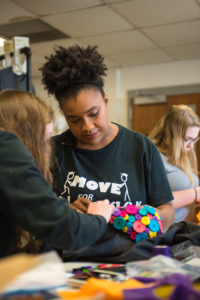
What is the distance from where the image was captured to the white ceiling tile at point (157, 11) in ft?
10.3

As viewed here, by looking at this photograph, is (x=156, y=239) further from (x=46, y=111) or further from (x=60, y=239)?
(x=46, y=111)

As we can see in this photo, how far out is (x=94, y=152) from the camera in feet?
4.56

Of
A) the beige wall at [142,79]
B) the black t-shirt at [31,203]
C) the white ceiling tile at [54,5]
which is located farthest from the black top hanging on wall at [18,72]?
the beige wall at [142,79]

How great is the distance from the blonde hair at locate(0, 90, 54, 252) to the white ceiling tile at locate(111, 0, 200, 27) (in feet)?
7.78

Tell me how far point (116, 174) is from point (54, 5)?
89.2 inches

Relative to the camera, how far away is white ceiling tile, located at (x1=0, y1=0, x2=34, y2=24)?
3.17m

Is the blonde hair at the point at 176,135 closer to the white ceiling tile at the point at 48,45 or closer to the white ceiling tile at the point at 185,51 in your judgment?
the white ceiling tile at the point at 48,45

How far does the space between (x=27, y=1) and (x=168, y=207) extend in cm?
235

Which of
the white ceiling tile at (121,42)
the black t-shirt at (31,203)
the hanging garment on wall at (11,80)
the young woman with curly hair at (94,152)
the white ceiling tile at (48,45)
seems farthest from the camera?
the white ceiling tile at (48,45)

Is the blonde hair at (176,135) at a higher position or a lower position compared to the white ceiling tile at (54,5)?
lower

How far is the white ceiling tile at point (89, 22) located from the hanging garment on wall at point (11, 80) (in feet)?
4.12

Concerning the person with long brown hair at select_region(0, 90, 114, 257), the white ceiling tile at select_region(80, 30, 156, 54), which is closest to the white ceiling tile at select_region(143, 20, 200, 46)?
the white ceiling tile at select_region(80, 30, 156, 54)

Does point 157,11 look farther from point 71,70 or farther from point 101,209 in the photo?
point 101,209

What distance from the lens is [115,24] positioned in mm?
3619
